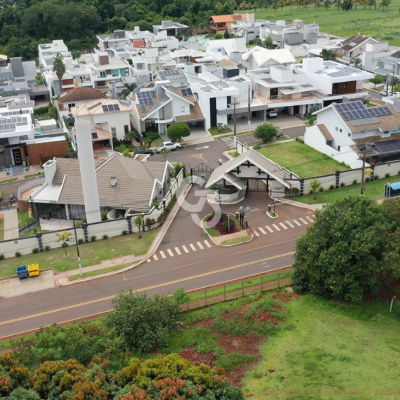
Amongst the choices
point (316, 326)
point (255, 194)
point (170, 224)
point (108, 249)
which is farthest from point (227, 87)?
point (316, 326)

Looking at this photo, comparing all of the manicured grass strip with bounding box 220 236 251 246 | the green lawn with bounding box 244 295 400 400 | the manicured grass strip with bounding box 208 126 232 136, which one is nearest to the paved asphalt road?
the manicured grass strip with bounding box 220 236 251 246

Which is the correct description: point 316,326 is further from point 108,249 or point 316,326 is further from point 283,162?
point 283,162

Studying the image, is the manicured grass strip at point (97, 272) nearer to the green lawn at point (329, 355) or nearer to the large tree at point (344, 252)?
the large tree at point (344, 252)

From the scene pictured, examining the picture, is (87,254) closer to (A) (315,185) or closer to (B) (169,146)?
(A) (315,185)

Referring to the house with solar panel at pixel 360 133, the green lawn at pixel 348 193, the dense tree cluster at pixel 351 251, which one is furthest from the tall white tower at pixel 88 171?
the house with solar panel at pixel 360 133

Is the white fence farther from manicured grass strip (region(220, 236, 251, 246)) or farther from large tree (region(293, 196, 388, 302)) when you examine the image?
large tree (region(293, 196, 388, 302))

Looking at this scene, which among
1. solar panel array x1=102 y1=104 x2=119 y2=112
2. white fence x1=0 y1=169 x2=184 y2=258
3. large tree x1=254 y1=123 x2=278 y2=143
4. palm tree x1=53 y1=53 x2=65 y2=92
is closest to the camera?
white fence x1=0 y1=169 x2=184 y2=258

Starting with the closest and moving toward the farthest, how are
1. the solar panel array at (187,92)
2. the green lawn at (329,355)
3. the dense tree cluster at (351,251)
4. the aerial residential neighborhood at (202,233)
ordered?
1. the green lawn at (329,355)
2. the aerial residential neighborhood at (202,233)
3. the dense tree cluster at (351,251)
4. the solar panel array at (187,92)
